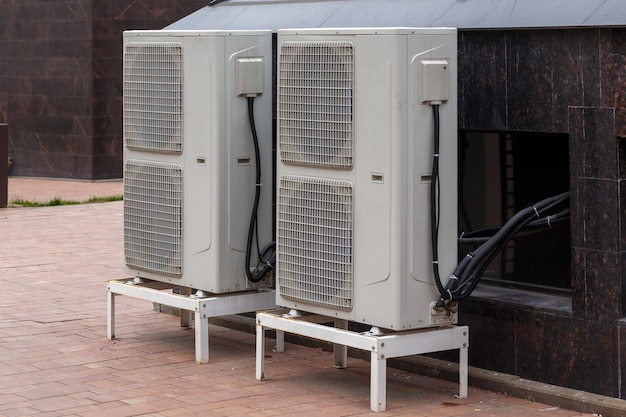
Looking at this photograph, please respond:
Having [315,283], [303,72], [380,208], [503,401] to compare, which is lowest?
[503,401]

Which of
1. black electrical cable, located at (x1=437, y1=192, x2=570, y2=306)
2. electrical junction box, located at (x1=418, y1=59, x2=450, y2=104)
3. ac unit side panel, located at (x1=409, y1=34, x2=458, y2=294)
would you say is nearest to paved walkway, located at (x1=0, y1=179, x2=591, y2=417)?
black electrical cable, located at (x1=437, y1=192, x2=570, y2=306)

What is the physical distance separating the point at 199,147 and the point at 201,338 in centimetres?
113

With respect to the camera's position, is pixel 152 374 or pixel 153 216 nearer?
pixel 152 374

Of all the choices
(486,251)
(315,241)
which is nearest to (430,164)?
(486,251)

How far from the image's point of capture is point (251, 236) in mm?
7445

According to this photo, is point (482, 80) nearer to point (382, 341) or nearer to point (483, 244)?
point (483, 244)

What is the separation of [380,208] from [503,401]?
1.21m

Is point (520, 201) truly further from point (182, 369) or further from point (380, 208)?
point (182, 369)

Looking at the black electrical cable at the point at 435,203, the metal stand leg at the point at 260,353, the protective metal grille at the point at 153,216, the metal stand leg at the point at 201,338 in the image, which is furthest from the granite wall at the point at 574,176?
the protective metal grille at the point at 153,216

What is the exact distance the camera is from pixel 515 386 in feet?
21.6

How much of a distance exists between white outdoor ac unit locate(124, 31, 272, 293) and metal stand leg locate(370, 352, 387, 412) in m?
1.45

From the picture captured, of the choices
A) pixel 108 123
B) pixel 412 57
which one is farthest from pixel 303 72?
pixel 108 123

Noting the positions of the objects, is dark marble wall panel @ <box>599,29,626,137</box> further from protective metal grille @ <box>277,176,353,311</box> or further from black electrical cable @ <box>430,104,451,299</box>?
protective metal grille @ <box>277,176,353,311</box>

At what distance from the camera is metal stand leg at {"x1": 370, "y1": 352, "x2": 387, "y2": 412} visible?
6281mm
